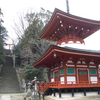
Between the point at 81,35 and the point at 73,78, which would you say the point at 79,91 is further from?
the point at 81,35

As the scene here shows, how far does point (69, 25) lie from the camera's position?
12.0 meters

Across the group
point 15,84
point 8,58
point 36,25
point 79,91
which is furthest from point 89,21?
point 8,58

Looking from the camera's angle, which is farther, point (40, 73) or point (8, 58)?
point (8, 58)

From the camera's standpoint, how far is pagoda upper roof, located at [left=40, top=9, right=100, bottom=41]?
11.2 m

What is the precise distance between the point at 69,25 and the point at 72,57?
2.96m

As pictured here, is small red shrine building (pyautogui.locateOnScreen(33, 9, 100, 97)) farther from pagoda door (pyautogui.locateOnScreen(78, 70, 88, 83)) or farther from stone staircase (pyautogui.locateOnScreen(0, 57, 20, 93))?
stone staircase (pyautogui.locateOnScreen(0, 57, 20, 93))

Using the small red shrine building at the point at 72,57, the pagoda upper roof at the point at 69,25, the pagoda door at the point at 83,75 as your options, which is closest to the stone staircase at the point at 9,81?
the small red shrine building at the point at 72,57

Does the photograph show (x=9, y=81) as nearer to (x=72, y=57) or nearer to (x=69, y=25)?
(x=72, y=57)

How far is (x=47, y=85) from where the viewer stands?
12789mm

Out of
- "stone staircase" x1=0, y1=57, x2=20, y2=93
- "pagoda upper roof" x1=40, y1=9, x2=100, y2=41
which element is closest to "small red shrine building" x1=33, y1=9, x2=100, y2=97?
"pagoda upper roof" x1=40, y1=9, x2=100, y2=41

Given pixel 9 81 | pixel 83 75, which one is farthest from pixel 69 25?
pixel 9 81

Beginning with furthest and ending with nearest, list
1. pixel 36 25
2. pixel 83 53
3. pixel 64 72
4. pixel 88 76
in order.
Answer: pixel 36 25 → pixel 88 76 → pixel 64 72 → pixel 83 53

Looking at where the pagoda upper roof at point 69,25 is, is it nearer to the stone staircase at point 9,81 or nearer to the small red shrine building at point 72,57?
the small red shrine building at point 72,57

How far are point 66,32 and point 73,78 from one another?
437 cm
